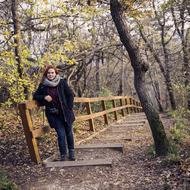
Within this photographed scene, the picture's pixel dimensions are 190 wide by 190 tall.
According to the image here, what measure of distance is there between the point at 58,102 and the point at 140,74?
1.65m

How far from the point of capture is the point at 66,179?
571 centimetres

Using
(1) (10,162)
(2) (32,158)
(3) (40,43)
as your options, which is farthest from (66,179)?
(3) (40,43)

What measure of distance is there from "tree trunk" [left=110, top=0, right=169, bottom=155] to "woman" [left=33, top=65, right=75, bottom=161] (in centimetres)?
135

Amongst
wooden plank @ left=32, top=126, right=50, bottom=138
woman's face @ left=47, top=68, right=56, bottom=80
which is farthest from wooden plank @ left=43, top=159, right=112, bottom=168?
woman's face @ left=47, top=68, right=56, bottom=80

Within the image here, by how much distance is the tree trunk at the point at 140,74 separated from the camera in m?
6.49

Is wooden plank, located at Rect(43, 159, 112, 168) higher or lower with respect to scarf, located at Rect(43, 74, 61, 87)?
lower

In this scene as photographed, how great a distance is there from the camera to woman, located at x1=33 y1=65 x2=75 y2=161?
263 inches

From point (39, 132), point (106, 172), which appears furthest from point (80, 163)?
point (39, 132)

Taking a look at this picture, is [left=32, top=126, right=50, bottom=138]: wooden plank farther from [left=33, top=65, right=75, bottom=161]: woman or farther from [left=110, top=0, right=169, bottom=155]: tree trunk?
[left=110, top=0, right=169, bottom=155]: tree trunk

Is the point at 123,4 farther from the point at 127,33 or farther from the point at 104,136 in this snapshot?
the point at 104,136

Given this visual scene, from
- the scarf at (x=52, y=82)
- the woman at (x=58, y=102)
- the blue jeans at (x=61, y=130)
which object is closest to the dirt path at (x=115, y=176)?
the blue jeans at (x=61, y=130)

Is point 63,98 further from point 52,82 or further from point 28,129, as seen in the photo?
point 28,129

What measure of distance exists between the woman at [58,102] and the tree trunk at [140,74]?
4.43 feet

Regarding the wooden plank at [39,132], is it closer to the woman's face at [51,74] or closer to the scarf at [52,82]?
the scarf at [52,82]
